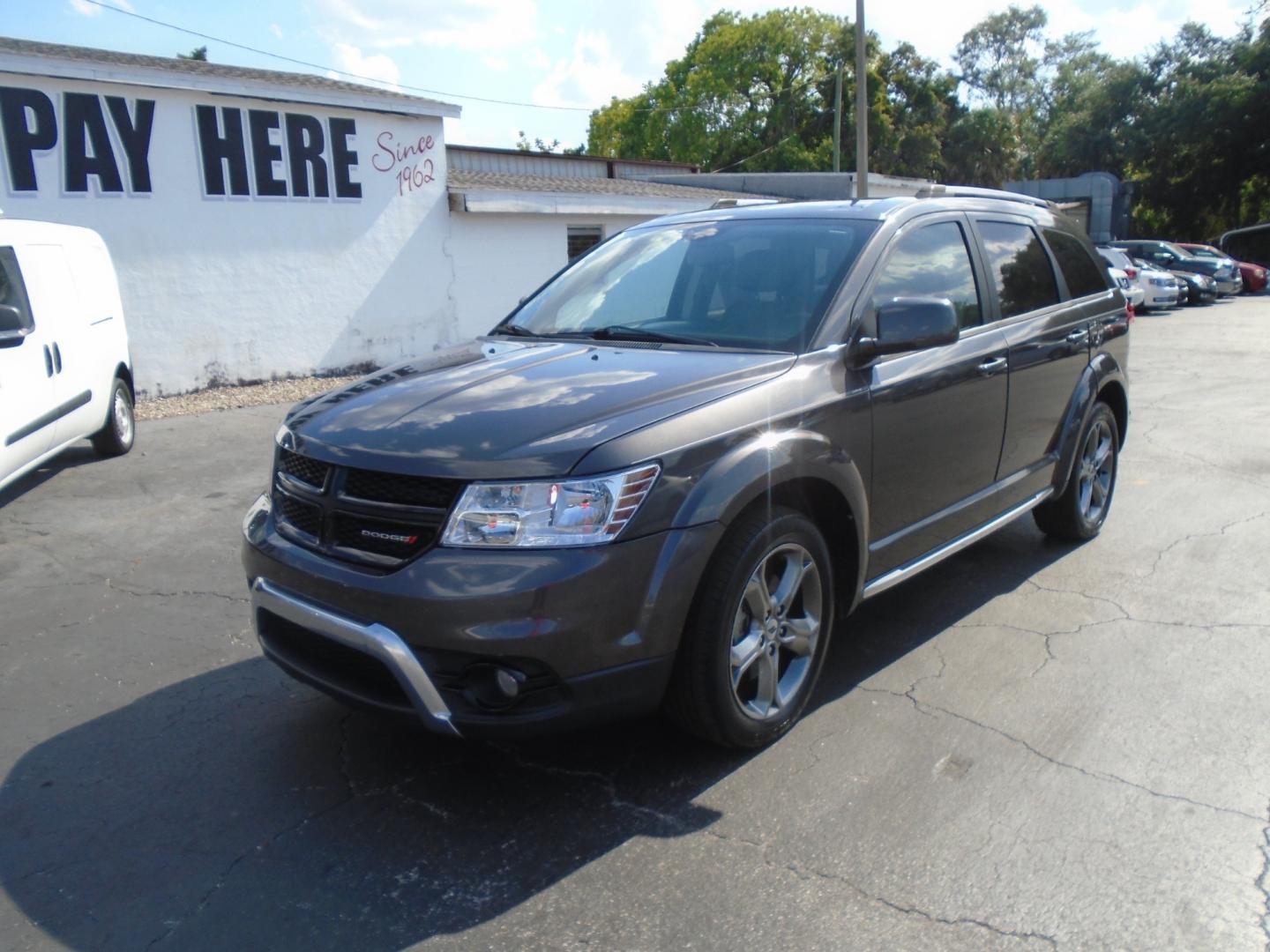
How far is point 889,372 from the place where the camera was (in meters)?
3.88

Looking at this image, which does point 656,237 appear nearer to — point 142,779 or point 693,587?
point 693,587

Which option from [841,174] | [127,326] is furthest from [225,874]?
[841,174]

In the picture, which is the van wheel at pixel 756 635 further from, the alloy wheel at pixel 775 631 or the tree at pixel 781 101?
the tree at pixel 781 101

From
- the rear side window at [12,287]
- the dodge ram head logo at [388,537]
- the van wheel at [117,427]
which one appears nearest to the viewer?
the dodge ram head logo at [388,537]

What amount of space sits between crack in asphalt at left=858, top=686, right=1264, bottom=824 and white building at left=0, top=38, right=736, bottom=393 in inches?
428

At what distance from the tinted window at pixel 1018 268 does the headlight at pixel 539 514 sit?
8.74 feet

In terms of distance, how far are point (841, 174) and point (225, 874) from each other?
2544 centimetres

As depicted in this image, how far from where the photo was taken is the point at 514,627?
9.14ft

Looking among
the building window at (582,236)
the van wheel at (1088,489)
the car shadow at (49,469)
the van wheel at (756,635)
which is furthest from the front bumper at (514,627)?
the building window at (582,236)

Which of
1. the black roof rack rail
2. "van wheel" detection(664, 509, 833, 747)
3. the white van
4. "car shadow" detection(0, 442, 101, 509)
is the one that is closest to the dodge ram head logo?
"van wheel" detection(664, 509, 833, 747)

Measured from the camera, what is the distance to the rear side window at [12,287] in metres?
7.08

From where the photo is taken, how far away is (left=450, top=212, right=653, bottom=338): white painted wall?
15.5 metres

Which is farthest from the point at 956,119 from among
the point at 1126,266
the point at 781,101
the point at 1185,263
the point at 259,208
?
the point at 259,208

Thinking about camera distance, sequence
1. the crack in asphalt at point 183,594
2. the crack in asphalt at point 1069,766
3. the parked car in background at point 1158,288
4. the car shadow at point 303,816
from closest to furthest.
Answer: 1. the car shadow at point 303,816
2. the crack in asphalt at point 1069,766
3. the crack in asphalt at point 183,594
4. the parked car in background at point 1158,288
